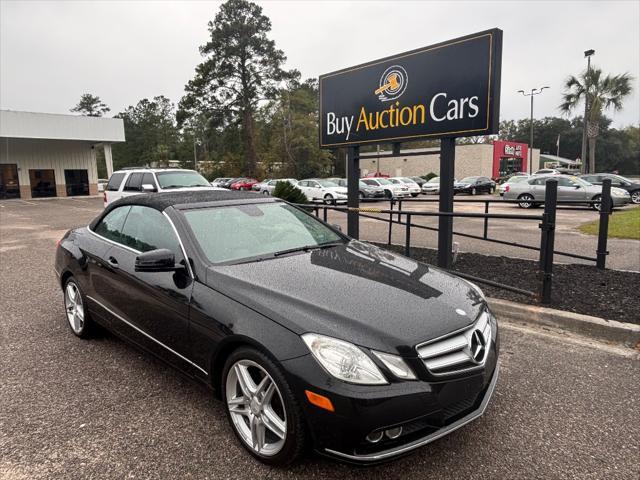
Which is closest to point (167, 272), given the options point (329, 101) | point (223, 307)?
point (223, 307)

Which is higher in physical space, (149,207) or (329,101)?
(329,101)

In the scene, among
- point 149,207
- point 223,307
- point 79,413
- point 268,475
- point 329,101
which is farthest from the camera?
point 329,101

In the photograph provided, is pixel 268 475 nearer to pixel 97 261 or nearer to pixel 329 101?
pixel 97 261

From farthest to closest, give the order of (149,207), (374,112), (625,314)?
(374,112) < (625,314) < (149,207)

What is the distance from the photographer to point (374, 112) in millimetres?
6988

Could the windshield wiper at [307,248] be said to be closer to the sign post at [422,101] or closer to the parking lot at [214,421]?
the parking lot at [214,421]

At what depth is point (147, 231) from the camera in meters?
3.52

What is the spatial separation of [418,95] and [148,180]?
8758mm

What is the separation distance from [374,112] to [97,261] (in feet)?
15.4

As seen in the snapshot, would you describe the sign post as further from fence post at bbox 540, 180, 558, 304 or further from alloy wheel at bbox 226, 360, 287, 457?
alloy wheel at bbox 226, 360, 287, 457

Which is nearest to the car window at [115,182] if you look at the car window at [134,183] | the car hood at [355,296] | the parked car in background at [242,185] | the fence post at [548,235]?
the car window at [134,183]

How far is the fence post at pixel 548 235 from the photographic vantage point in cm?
464

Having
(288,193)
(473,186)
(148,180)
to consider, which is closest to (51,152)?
(148,180)

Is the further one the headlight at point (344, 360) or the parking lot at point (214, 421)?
the parking lot at point (214, 421)
